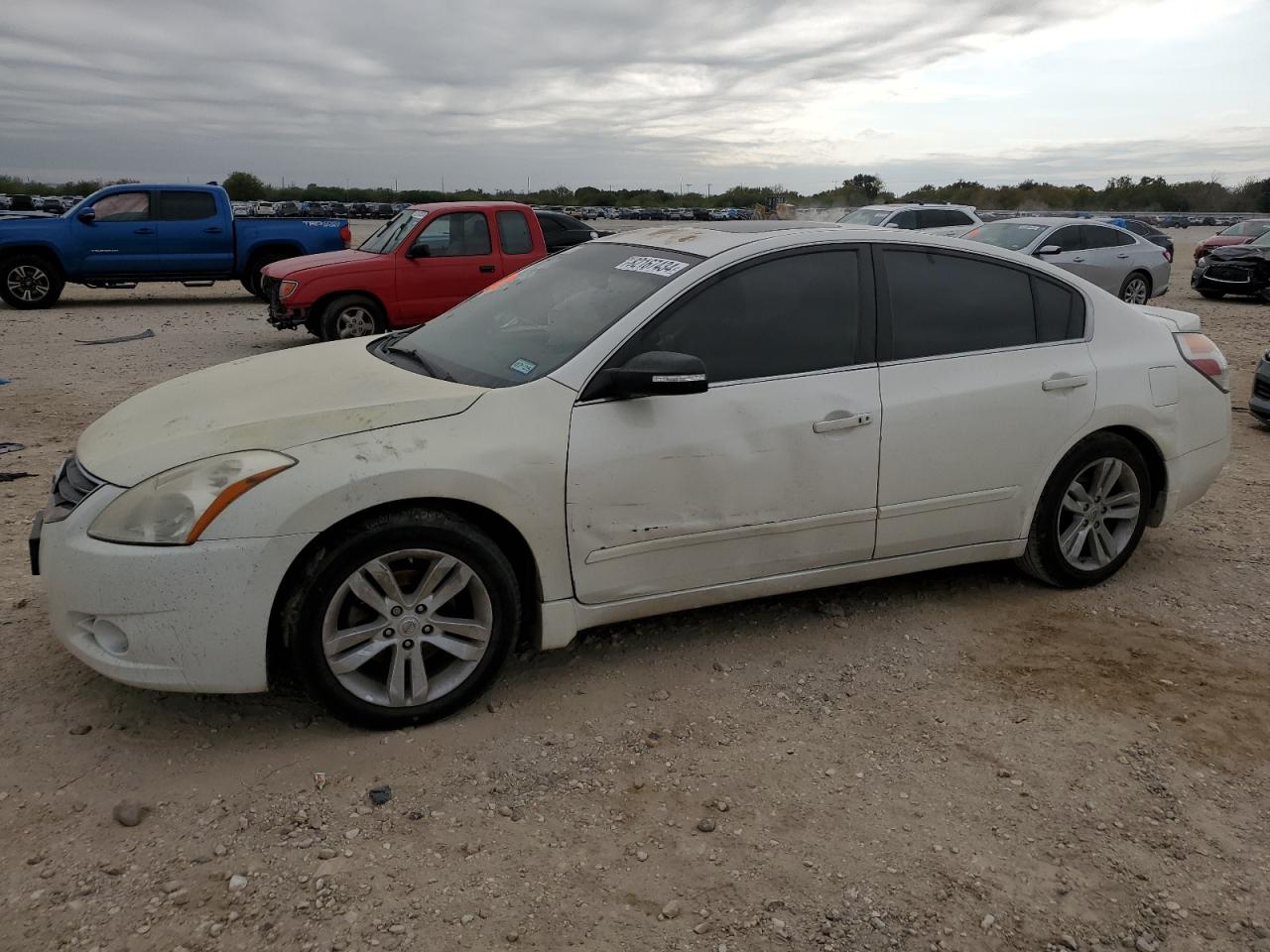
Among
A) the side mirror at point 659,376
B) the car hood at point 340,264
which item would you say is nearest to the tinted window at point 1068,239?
the car hood at point 340,264

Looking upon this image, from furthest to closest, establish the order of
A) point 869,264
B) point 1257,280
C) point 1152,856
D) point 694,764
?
point 1257,280 → point 869,264 → point 694,764 → point 1152,856

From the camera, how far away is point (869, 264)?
405 cm

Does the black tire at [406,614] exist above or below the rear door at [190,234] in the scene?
below

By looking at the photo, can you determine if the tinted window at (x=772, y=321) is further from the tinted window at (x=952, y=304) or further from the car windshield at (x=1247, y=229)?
the car windshield at (x=1247, y=229)

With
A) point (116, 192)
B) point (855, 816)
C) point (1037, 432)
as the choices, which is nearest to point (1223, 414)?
point (1037, 432)

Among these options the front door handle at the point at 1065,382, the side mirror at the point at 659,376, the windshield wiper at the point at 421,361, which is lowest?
the front door handle at the point at 1065,382

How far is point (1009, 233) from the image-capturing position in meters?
15.4

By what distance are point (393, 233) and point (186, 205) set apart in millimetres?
6024

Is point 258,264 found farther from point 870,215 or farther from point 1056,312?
point 1056,312

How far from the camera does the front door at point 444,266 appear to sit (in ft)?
36.9

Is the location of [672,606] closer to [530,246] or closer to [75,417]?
[75,417]

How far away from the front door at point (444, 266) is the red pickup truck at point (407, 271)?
0.01 meters

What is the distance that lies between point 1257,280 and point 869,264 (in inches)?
703

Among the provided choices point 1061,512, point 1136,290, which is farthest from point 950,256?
point 1136,290
